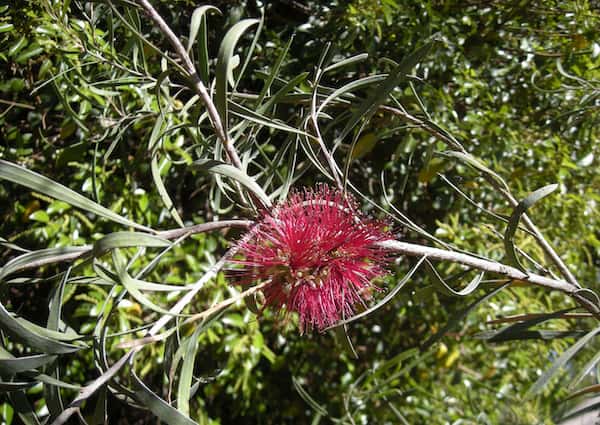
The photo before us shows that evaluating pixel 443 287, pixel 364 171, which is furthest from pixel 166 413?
pixel 364 171

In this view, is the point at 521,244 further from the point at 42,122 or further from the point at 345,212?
the point at 42,122

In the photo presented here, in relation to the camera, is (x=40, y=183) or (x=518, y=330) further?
(x=518, y=330)

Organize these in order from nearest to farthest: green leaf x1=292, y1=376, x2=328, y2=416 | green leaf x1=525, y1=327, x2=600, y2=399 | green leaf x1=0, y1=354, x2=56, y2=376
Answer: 1. green leaf x1=0, y1=354, x2=56, y2=376
2. green leaf x1=525, y1=327, x2=600, y2=399
3. green leaf x1=292, y1=376, x2=328, y2=416

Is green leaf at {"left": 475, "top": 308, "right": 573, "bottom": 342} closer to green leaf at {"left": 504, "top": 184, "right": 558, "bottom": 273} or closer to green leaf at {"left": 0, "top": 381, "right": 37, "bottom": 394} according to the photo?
green leaf at {"left": 504, "top": 184, "right": 558, "bottom": 273}

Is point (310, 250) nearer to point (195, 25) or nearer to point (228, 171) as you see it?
point (228, 171)

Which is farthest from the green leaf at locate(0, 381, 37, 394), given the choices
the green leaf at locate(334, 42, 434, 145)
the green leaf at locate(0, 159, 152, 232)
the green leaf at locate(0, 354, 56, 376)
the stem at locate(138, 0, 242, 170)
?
the green leaf at locate(334, 42, 434, 145)

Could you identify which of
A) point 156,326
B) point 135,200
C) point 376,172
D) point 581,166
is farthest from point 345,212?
point 581,166

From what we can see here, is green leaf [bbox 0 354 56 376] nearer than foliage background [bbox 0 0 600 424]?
Yes
